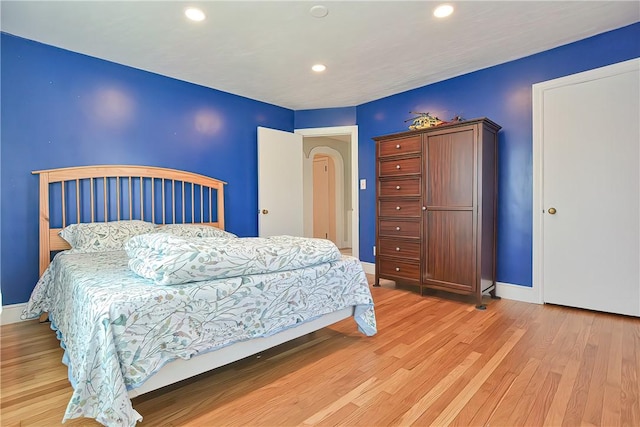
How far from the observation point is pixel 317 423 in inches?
53.4

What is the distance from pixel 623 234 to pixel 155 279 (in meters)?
3.29

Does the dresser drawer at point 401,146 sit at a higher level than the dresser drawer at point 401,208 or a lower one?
higher

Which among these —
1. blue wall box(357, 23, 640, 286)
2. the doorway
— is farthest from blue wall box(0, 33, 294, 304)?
the doorway

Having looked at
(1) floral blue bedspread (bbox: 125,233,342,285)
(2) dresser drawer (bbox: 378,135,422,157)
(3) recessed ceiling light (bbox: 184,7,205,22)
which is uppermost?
(3) recessed ceiling light (bbox: 184,7,205,22)

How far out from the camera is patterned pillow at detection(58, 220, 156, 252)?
251cm

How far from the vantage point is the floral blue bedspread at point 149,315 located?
3.94 ft

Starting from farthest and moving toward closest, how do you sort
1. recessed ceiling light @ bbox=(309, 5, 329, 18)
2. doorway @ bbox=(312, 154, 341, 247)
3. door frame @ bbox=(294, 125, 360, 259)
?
1. doorway @ bbox=(312, 154, 341, 247)
2. door frame @ bbox=(294, 125, 360, 259)
3. recessed ceiling light @ bbox=(309, 5, 329, 18)

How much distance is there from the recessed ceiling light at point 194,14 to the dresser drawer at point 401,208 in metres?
2.37

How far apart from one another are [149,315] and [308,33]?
226cm

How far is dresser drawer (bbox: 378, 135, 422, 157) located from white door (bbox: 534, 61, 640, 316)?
1072 mm

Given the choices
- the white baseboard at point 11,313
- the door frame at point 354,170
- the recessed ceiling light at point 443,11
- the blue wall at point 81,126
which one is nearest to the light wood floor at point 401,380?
the white baseboard at point 11,313

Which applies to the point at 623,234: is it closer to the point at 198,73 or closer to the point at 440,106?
the point at 440,106

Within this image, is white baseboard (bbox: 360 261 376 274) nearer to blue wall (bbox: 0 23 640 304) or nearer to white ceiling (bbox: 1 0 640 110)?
blue wall (bbox: 0 23 640 304)

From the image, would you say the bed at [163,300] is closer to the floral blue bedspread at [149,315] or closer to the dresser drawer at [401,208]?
the floral blue bedspread at [149,315]
